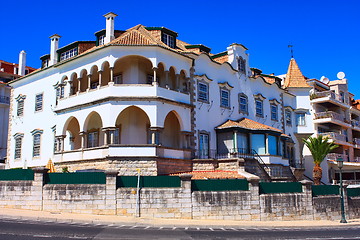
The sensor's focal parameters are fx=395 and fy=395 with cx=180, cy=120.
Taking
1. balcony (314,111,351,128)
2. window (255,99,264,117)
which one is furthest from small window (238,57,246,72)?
balcony (314,111,351,128)

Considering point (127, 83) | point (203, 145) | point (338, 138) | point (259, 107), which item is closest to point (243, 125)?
point (203, 145)

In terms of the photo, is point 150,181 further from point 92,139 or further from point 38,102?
point 38,102

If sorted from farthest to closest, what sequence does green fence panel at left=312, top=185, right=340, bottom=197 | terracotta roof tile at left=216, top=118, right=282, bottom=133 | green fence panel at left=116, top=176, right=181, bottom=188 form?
terracotta roof tile at left=216, top=118, right=282, bottom=133 → green fence panel at left=312, top=185, right=340, bottom=197 → green fence panel at left=116, top=176, right=181, bottom=188

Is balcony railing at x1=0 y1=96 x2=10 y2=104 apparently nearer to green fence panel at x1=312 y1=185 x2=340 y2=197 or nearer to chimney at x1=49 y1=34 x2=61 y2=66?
chimney at x1=49 y1=34 x2=61 y2=66

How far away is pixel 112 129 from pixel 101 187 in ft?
21.4

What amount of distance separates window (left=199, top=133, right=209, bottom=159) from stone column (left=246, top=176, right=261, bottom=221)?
846 cm

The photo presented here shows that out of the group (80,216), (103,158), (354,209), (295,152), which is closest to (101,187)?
(80,216)

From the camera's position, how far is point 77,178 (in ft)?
67.8

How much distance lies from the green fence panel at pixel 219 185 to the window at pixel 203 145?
834cm

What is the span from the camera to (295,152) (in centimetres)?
4181

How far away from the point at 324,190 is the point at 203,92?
11.7 m

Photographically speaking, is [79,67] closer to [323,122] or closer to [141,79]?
[141,79]

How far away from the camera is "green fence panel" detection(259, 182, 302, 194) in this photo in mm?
22484

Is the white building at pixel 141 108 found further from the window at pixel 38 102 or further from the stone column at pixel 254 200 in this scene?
the stone column at pixel 254 200
